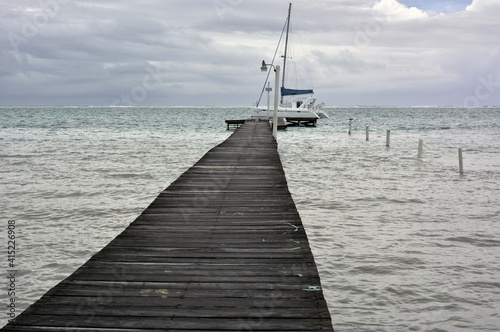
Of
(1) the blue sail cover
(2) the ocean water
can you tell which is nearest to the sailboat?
(1) the blue sail cover

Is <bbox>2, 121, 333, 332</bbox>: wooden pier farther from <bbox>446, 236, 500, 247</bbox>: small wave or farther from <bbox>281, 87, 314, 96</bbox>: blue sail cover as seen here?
<bbox>281, 87, 314, 96</bbox>: blue sail cover

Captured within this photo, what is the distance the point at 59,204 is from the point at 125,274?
8563 millimetres

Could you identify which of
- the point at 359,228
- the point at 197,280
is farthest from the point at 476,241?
the point at 197,280

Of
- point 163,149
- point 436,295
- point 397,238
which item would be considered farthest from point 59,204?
point 163,149

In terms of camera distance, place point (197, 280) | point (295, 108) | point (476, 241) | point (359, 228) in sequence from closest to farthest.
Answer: point (197, 280) < point (476, 241) < point (359, 228) < point (295, 108)

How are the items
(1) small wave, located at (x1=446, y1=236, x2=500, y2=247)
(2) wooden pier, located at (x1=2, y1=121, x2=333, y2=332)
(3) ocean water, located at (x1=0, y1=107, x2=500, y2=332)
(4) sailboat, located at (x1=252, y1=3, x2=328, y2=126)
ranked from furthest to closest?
(4) sailboat, located at (x1=252, y1=3, x2=328, y2=126) < (1) small wave, located at (x1=446, y1=236, x2=500, y2=247) < (3) ocean water, located at (x1=0, y1=107, x2=500, y2=332) < (2) wooden pier, located at (x1=2, y1=121, x2=333, y2=332)

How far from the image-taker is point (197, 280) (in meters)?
4.23

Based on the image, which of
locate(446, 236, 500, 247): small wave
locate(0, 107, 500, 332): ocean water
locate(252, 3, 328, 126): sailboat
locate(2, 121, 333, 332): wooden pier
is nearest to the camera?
locate(2, 121, 333, 332): wooden pier

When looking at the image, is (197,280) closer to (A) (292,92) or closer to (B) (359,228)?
(B) (359,228)

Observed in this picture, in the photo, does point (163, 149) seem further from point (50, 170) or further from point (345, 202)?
point (345, 202)

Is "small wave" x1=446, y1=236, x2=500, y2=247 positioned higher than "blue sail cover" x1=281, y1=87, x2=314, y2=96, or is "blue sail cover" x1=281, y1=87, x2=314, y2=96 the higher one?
"blue sail cover" x1=281, y1=87, x2=314, y2=96

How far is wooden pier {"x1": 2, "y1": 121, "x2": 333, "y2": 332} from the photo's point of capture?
3408 mm

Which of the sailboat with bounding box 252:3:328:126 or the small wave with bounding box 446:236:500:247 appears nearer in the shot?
the small wave with bounding box 446:236:500:247

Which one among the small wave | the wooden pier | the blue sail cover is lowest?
the small wave
